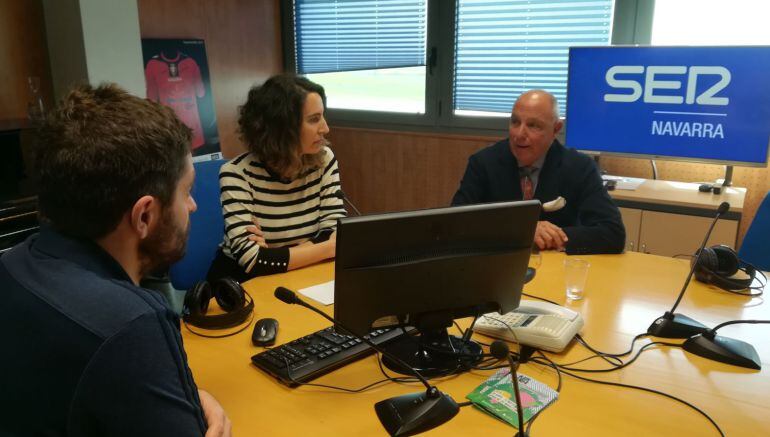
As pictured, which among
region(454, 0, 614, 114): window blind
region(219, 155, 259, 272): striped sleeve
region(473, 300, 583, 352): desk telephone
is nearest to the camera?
region(473, 300, 583, 352): desk telephone

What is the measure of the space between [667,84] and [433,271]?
2212mm

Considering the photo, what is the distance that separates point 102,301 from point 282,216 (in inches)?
53.7

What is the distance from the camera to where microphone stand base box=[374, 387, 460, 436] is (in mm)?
1057

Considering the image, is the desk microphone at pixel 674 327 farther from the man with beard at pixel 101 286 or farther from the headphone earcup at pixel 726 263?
the man with beard at pixel 101 286

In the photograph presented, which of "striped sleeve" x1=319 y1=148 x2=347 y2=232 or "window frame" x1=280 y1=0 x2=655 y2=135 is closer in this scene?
"striped sleeve" x1=319 y1=148 x2=347 y2=232

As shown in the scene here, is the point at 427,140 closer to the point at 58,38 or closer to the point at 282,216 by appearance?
the point at 282,216

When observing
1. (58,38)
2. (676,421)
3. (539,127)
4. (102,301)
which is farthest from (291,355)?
(58,38)

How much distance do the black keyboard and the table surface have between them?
2 centimetres

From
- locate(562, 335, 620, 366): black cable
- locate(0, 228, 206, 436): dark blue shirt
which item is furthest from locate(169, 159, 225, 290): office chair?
locate(562, 335, 620, 366): black cable

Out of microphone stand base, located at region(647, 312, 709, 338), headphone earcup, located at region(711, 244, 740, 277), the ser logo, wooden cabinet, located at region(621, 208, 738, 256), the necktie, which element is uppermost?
the ser logo

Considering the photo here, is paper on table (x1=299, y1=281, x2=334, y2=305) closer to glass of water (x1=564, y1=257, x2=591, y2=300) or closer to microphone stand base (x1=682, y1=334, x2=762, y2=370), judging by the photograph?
glass of water (x1=564, y1=257, x2=591, y2=300)

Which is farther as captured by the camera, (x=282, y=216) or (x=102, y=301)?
(x=282, y=216)

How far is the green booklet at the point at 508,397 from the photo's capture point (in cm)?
110

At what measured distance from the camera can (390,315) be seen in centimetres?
123
